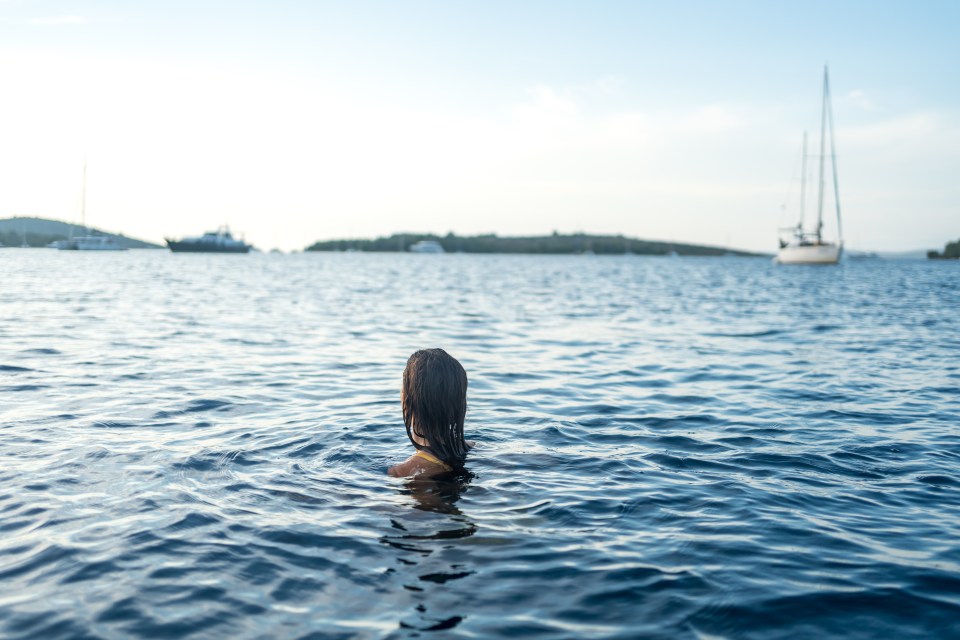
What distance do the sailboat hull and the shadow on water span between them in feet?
330

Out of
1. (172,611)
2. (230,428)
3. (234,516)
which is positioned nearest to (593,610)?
(172,611)

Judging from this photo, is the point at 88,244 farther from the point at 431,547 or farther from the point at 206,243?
the point at 431,547

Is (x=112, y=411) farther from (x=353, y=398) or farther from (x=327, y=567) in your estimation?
(x=327, y=567)

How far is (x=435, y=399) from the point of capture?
6566 mm

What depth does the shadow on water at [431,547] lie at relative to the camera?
4.40 metres

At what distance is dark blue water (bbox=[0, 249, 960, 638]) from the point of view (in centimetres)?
450

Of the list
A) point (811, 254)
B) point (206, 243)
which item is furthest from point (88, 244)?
point (811, 254)

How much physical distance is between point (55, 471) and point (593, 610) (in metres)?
5.68

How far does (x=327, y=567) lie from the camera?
5086 mm

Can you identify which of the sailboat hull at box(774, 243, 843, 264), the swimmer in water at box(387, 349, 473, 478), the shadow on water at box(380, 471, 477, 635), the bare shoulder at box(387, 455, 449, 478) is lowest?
the shadow on water at box(380, 471, 477, 635)

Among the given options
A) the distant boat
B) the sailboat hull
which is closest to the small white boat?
the distant boat

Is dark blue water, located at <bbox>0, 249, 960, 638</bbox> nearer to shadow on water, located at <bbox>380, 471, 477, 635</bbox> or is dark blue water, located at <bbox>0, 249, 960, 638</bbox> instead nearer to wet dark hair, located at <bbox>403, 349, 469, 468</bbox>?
shadow on water, located at <bbox>380, 471, 477, 635</bbox>

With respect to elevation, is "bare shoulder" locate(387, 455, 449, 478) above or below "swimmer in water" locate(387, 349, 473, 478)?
below

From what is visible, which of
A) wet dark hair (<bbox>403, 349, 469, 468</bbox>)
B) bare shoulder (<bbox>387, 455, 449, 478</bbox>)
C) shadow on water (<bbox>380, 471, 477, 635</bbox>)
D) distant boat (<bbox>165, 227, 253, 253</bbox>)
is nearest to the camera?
shadow on water (<bbox>380, 471, 477, 635</bbox>)
